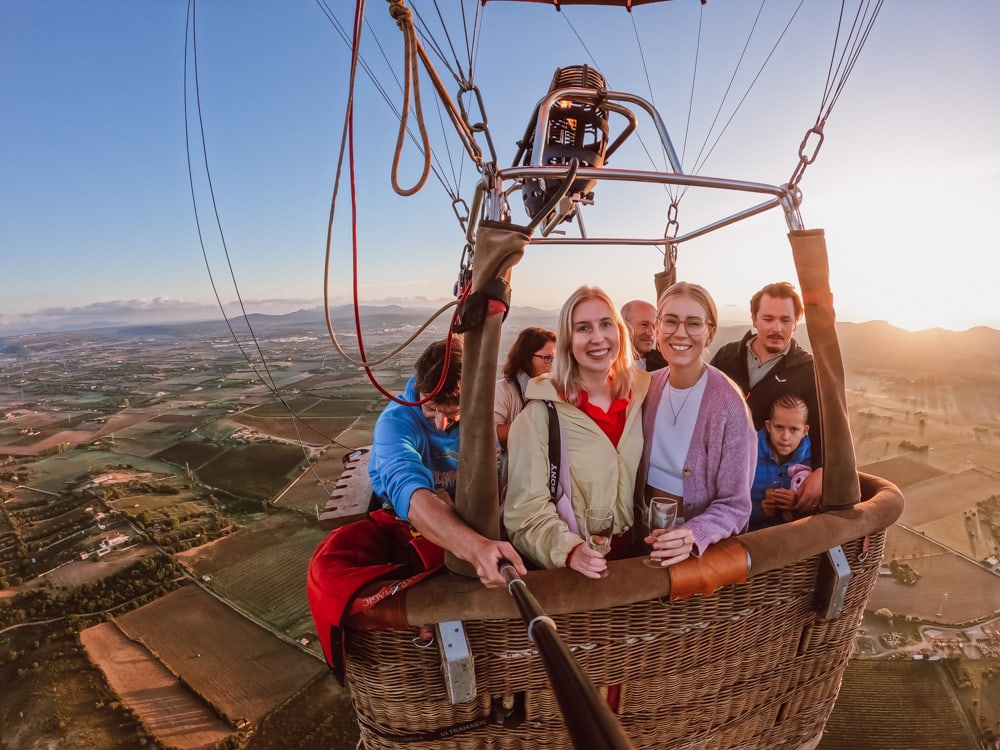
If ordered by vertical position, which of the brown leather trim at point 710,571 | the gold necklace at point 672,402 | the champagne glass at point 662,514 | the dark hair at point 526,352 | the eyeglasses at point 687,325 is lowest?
the brown leather trim at point 710,571

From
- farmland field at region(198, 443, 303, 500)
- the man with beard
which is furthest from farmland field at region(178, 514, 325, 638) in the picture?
the man with beard

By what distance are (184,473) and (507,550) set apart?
4857 centimetres

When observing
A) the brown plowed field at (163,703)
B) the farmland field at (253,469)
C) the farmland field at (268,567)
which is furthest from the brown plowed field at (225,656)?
the farmland field at (253,469)

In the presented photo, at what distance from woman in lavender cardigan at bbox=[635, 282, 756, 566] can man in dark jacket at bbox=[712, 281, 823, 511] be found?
78 cm

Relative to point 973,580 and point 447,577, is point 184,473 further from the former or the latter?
point 973,580

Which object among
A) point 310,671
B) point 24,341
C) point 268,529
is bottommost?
point 310,671

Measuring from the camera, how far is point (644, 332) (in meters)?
2.83

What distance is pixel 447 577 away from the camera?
3.53 ft

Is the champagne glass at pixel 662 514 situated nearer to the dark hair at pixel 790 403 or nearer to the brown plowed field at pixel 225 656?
the dark hair at pixel 790 403

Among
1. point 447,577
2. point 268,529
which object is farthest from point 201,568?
point 447,577

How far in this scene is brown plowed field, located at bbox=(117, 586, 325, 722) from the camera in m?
21.0

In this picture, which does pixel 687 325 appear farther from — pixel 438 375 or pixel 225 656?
pixel 225 656

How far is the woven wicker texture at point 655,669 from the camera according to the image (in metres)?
1.09

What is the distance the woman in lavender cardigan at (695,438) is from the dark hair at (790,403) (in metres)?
0.69
